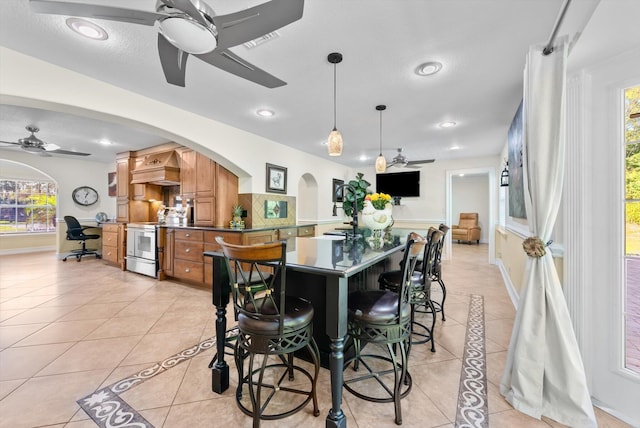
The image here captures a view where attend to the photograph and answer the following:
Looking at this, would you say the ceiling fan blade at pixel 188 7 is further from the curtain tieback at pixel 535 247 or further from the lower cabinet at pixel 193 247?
the lower cabinet at pixel 193 247

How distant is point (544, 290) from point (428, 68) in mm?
1892

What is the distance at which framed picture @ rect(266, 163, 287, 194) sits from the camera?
451cm

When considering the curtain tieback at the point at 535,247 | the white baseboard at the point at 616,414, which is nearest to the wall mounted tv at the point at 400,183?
the curtain tieback at the point at 535,247

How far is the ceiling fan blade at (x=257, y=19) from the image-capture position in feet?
3.84

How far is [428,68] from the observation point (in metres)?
2.24

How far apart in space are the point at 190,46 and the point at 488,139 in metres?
4.76

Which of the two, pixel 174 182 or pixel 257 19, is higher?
pixel 257 19

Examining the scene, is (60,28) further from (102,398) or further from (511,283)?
(511,283)

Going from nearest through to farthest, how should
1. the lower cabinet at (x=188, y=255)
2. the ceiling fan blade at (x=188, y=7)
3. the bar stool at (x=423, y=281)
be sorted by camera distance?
the ceiling fan blade at (x=188, y=7), the bar stool at (x=423, y=281), the lower cabinet at (x=188, y=255)

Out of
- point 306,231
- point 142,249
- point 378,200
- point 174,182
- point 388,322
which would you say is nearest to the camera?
point 388,322

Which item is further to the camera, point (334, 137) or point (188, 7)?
point (334, 137)

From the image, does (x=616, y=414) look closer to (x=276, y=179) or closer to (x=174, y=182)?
(x=276, y=179)

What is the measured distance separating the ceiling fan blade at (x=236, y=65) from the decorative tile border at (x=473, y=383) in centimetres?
235

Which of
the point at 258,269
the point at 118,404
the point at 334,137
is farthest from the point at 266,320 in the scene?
the point at 334,137
